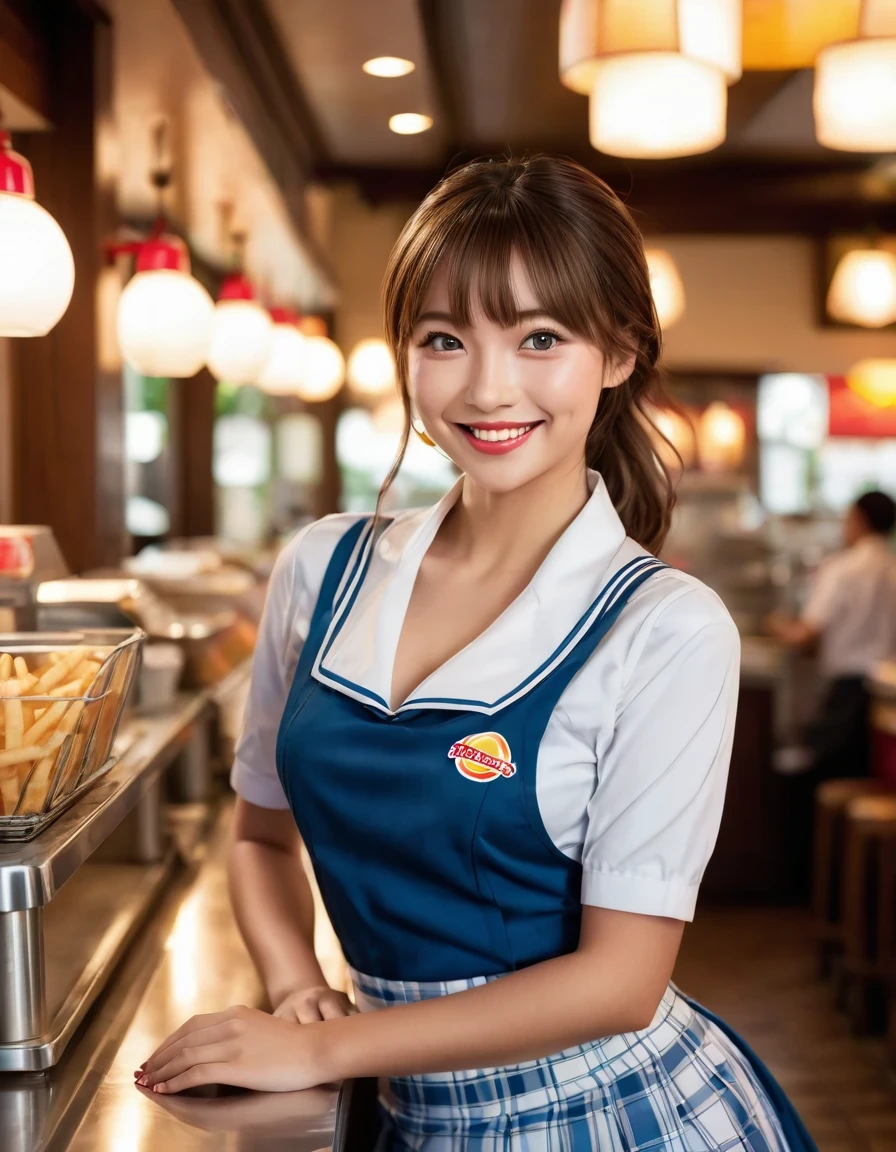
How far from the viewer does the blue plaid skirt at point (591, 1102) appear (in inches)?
51.5

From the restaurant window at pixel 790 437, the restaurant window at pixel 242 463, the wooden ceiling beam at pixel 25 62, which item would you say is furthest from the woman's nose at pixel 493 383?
the restaurant window at pixel 790 437

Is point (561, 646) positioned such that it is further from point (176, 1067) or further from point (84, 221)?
point (84, 221)

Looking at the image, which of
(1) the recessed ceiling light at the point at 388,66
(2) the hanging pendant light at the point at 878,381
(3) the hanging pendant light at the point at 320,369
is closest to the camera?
(1) the recessed ceiling light at the point at 388,66

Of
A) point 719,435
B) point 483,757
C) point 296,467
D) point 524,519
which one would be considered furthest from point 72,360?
point 719,435

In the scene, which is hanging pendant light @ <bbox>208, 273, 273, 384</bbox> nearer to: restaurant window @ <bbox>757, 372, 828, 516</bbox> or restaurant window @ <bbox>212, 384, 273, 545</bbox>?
restaurant window @ <bbox>212, 384, 273, 545</bbox>

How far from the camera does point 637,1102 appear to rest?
1323mm

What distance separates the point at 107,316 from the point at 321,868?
5.37 feet

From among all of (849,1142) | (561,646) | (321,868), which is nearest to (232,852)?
(321,868)

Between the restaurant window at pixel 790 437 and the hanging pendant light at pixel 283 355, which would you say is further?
the restaurant window at pixel 790 437

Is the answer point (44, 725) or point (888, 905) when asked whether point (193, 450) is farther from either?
point (44, 725)

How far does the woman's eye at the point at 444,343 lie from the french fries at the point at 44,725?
0.50 meters

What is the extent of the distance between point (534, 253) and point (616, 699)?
1.53ft

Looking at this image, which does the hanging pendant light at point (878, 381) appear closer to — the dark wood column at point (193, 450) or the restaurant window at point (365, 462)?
the restaurant window at point (365, 462)

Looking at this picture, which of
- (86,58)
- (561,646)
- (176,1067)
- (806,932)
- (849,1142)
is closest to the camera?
(176,1067)
